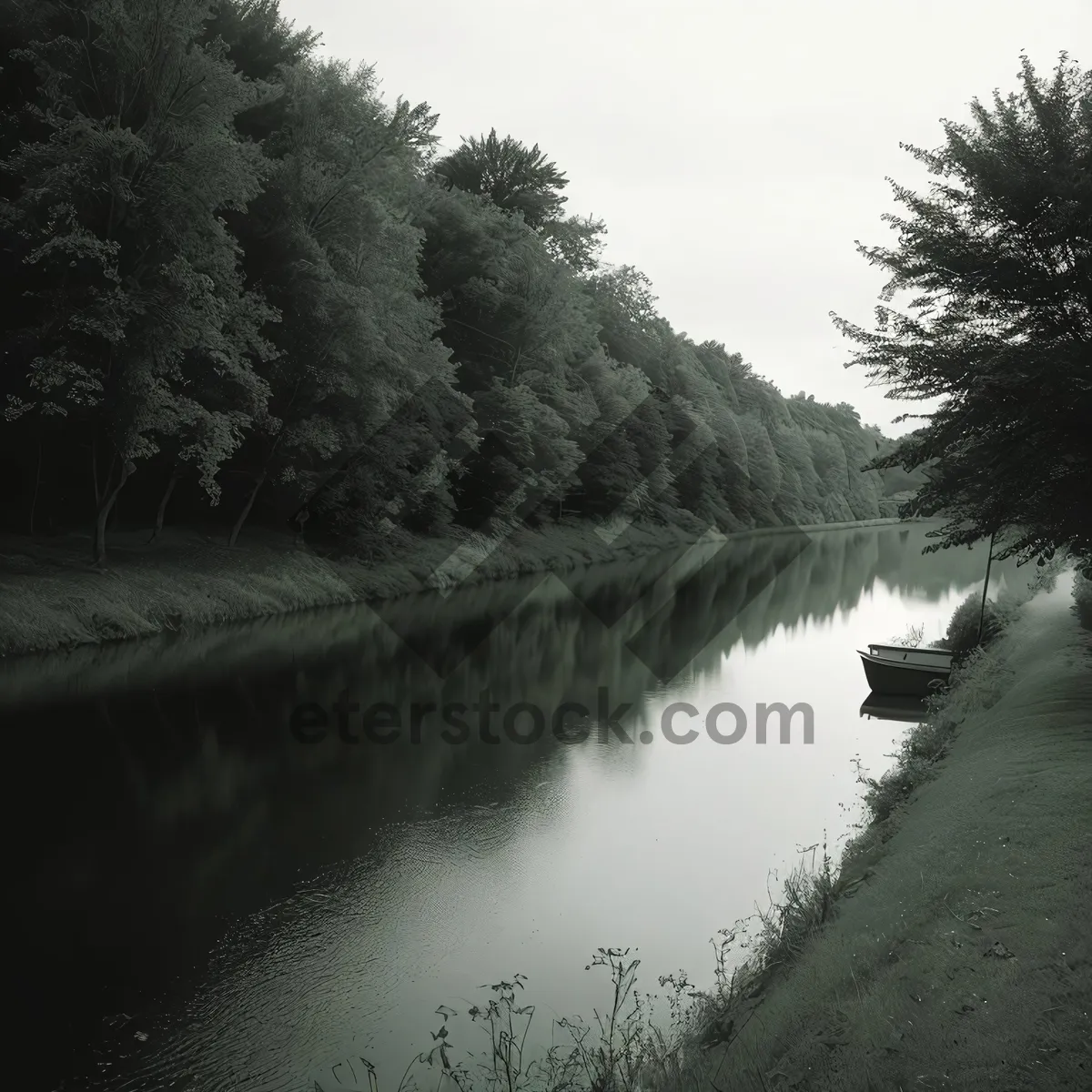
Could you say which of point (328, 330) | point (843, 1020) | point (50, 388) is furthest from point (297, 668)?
point (843, 1020)

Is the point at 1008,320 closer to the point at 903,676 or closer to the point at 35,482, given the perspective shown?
the point at 903,676

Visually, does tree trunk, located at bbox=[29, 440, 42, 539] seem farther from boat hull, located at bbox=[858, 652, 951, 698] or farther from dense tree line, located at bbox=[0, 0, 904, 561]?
boat hull, located at bbox=[858, 652, 951, 698]

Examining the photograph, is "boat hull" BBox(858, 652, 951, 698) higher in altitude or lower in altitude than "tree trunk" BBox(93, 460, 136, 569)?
lower

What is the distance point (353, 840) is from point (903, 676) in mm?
13176

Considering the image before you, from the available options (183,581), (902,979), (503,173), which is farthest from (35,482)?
(503,173)

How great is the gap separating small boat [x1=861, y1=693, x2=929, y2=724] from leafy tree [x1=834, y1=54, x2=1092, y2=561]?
557 centimetres

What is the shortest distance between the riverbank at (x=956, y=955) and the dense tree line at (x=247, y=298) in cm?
1739

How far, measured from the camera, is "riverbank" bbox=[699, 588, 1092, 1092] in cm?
462

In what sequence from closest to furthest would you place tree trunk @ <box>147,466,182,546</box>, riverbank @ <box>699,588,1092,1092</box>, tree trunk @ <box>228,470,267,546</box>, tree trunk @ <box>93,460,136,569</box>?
1. riverbank @ <box>699,588,1092,1092</box>
2. tree trunk @ <box>93,460,136,569</box>
3. tree trunk @ <box>147,466,182,546</box>
4. tree trunk @ <box>228,470,267,546</box>

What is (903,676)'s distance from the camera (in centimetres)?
1970

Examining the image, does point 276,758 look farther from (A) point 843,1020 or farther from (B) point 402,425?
(B) point 402,425

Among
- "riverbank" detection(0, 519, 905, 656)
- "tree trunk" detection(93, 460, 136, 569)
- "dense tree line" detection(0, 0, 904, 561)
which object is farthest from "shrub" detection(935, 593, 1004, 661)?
"tree trunk" detection(93, 460, 136, 569)

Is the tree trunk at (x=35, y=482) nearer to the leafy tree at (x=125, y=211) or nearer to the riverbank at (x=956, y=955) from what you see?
the leafy tree at (x=125, y=211)

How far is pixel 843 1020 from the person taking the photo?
5352mm
